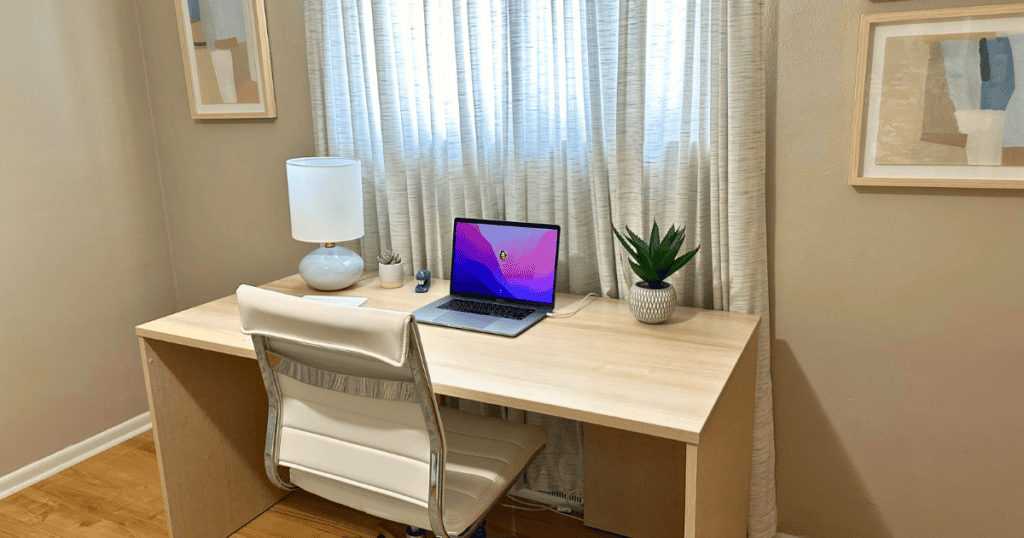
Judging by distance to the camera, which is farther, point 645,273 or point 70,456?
point 70,456

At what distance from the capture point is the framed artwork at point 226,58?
2480 mm

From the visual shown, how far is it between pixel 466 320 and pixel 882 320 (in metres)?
1.06

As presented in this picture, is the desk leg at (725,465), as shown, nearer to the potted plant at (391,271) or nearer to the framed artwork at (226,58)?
the potted plant at (391,271)

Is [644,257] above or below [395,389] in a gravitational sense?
above

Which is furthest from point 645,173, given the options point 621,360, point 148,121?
point 148,121

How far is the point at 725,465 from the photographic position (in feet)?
5.09

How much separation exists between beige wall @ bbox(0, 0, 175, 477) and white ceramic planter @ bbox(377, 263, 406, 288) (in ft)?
4.16

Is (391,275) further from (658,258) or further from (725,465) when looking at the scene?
(725,465)

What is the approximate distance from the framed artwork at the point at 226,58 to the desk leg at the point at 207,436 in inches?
37.5

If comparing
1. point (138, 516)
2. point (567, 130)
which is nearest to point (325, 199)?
point (567, 130)

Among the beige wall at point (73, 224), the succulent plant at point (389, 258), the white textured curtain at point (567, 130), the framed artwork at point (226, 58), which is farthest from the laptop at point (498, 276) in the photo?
the beige wall at point (73, 224)

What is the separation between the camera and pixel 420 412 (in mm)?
1399

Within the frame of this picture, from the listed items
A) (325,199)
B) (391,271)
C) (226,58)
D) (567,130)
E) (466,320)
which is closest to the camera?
(466,320)

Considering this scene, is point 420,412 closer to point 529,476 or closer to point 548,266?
point 548,266
